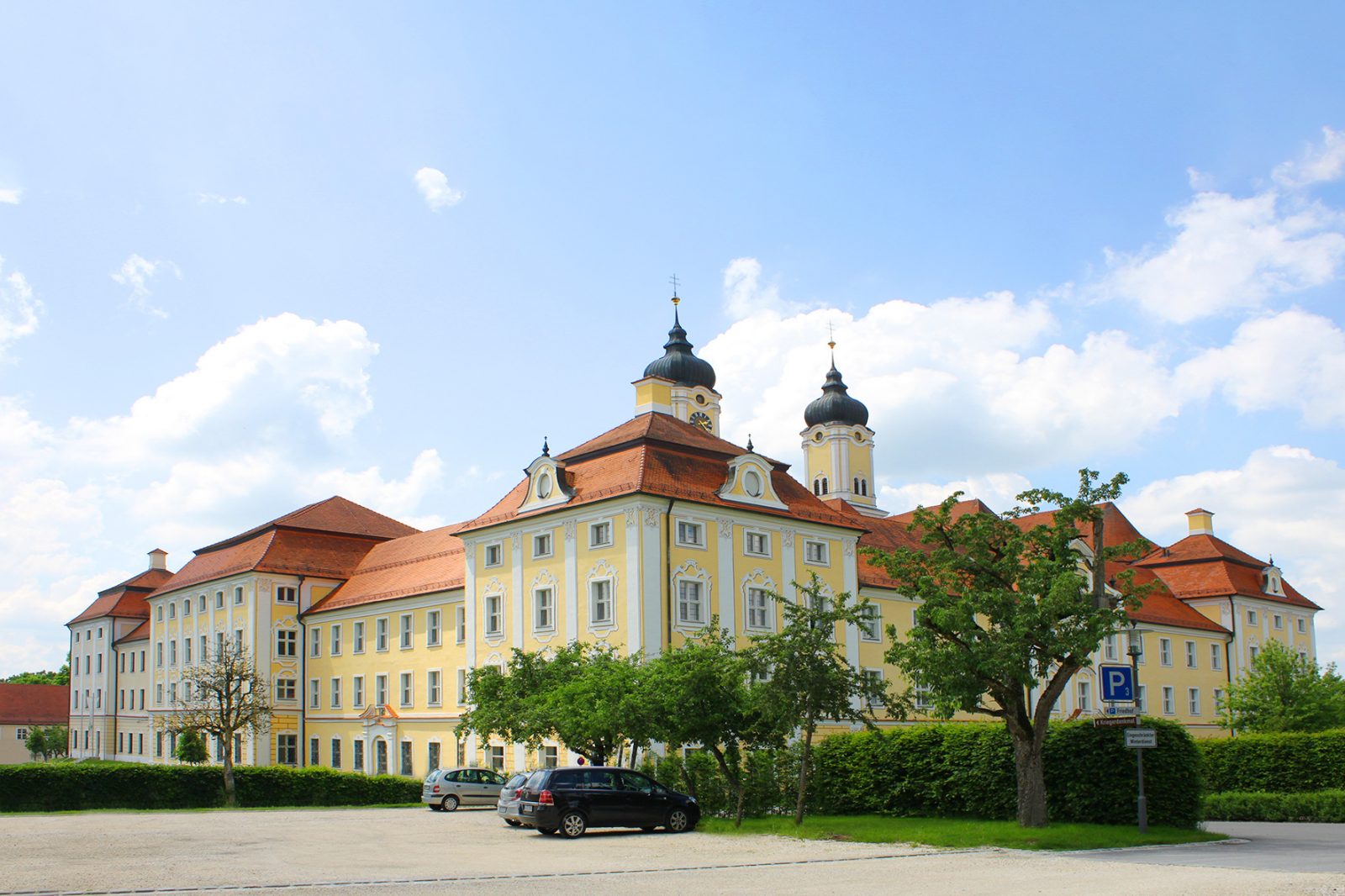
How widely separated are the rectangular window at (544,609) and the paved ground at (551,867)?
1671 cm

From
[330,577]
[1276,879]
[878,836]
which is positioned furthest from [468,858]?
[330,577]

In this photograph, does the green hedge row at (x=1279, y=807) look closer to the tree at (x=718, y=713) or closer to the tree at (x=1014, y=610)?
the tree at (x=1014, y=610)

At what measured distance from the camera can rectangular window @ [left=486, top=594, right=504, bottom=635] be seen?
4850 centimetres

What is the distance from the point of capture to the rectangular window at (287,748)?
63.6 m

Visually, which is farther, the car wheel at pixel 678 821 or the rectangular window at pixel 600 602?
the rectangular window at pixel 600 602

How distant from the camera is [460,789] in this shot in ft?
126

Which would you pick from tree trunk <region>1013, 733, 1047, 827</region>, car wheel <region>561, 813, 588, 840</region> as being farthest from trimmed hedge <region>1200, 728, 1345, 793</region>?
car wheel <region>561, 813, 588, 840</region>

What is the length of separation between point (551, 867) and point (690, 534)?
25.0 m

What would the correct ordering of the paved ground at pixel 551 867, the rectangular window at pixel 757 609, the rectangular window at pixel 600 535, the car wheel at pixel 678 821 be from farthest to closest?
the rectangular window at pixel 757 609 → the rectangular window at pixel 600 535 → the car wheel at pixel 678 821 → the paved ground at pixel 551 867

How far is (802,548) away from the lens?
49.2m

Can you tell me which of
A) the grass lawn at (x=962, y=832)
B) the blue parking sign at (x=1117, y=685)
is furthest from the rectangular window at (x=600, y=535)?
the blue parking sign at (x=1117, y=685)

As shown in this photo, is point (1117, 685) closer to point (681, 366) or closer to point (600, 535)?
point (600, 535)

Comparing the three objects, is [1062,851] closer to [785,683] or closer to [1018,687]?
[1018,687]

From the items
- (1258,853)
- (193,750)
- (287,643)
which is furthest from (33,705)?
(1258,853)
